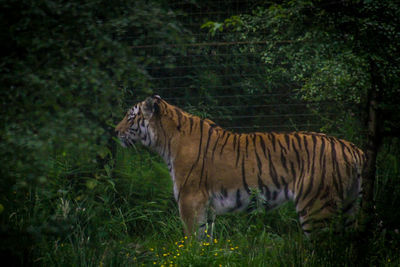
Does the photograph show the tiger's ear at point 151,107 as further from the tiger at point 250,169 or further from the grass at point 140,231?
the grass at point 140,231

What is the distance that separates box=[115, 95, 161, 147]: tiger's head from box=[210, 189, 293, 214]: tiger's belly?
3.28 ft

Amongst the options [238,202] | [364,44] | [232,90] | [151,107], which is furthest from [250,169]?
[364,44]

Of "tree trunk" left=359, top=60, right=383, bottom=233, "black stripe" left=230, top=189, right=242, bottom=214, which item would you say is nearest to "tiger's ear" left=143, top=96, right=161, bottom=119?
"black stripe" left=230, top=189, right=242, bottom=214

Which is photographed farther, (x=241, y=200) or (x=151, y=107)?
(x=151, y=107)

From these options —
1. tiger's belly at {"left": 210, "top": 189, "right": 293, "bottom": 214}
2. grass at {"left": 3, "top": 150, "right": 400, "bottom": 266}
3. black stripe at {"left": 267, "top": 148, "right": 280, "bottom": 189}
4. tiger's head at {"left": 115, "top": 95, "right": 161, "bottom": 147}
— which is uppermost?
tiger's head at {"left": 115, "top": 95, "right": 161, "bottom": 147}

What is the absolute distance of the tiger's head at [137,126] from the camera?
212 inches

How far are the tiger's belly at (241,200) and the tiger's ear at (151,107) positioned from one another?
3.54 ft

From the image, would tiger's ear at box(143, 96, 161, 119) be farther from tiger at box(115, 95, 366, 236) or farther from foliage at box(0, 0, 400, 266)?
foliage at box(0, 0, 400, 266)

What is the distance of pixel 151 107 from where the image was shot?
5.36 m

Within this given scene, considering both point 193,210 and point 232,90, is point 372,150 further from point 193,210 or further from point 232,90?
point 232,90

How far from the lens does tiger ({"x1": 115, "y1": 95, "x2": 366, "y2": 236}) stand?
15.6ft

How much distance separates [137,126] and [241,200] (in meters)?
1.41

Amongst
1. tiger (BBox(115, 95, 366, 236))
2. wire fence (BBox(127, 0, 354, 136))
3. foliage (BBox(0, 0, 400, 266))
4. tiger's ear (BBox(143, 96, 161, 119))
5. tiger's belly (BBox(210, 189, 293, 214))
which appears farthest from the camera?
wire fence (BBox(127, 0, 354, 136))

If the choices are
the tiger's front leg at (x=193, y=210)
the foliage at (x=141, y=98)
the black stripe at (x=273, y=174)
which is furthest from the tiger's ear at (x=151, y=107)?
the black stripe at (x=273, y=174)
